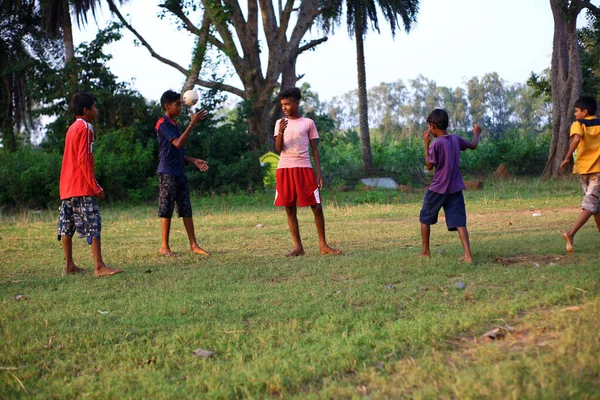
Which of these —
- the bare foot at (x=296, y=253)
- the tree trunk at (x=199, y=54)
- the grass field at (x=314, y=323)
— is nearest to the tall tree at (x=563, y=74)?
the tree trunk at (x=199, y=54)

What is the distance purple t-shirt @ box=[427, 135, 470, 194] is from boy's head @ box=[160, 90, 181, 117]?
319 centimetres

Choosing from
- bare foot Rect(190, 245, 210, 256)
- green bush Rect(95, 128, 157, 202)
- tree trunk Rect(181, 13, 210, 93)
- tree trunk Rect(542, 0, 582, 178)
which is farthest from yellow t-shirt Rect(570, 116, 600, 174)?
tree trunk Rect(181, 13, 210, 93)

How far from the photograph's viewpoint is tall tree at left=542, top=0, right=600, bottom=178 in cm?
1925

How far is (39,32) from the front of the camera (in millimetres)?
26344

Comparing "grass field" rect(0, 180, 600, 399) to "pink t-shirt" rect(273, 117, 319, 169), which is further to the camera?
"pink t-shirt" rect(273, 117, 319, 169)

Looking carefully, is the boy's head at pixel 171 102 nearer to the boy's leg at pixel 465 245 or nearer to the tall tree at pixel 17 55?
the boy's leg at pixel 465 245

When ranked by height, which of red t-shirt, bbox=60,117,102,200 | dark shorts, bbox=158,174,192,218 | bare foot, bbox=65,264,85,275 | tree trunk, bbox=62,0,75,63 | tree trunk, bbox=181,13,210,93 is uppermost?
tree trunk, bbox=62,0,75,63

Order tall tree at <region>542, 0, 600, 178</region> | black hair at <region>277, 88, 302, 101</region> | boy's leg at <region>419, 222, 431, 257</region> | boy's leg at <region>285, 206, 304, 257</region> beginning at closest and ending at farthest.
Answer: boy's leg at <region>419, 222, 431, 257</region>
black hair at <region>277, 88, 302, 101</region>
boy's leg at <region>285, 206, 304, 257</region>
tall tree at <region>542, 0, 600, 178</region>

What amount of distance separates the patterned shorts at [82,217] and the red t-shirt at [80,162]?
11 centimetres

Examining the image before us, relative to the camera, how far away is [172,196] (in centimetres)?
799

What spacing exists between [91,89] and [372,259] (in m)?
16.9

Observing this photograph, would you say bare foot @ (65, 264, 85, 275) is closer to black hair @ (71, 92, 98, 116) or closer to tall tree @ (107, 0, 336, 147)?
black hair @ (71, 92, 98, 116)

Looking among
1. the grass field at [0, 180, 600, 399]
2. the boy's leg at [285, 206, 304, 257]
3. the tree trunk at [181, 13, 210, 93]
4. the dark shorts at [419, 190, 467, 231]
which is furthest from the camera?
the tree trunk at [181, 13, 210, 93]

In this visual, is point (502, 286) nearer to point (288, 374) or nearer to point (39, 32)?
point (288, 374)
